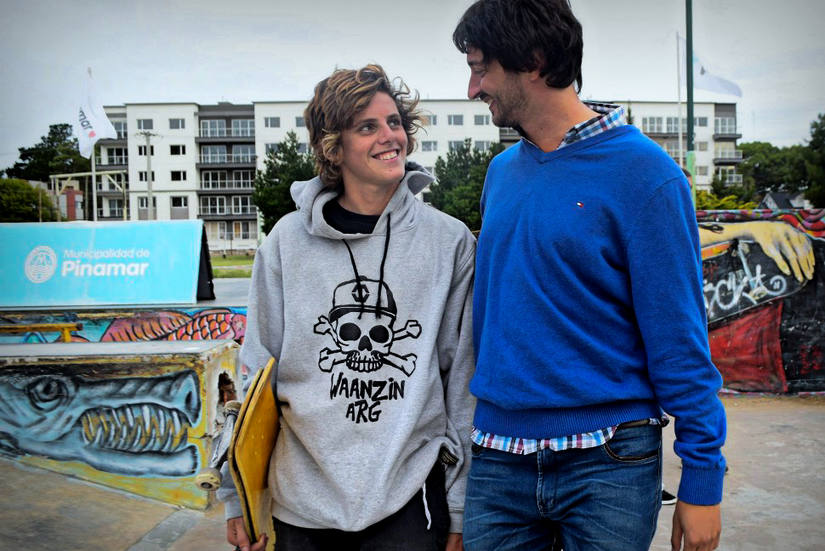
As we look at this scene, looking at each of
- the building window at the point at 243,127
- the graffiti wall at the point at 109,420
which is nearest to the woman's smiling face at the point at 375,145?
the graffiti wall at the point at 109,420

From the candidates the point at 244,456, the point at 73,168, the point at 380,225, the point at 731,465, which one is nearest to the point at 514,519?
the point at 244,456

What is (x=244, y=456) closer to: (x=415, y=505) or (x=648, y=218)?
(x=415, y=505)

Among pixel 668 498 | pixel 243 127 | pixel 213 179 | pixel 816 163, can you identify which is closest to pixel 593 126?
pixel 668 498

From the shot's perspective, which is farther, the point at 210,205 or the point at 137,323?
the point at 210,205

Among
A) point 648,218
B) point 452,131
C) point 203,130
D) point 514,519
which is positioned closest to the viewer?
point 648,218

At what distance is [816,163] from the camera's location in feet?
138

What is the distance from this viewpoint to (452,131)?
66.8 metres

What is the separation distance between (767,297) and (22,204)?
68654mm

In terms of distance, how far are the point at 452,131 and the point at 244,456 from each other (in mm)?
66875

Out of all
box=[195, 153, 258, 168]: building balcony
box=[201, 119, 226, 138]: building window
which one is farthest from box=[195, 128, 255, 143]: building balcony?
box=[195, 153, 258, 168]: building balcony

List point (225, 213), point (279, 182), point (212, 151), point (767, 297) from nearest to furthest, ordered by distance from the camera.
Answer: point (767, 297)
point (279, 182)
point (212, 151)
point (225, 213)

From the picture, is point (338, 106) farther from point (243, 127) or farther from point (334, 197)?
point (243, 127)

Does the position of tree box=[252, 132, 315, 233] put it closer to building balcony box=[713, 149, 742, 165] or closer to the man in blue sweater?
the man in blue sweater

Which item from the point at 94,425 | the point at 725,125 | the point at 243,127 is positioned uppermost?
the point at 243,127
